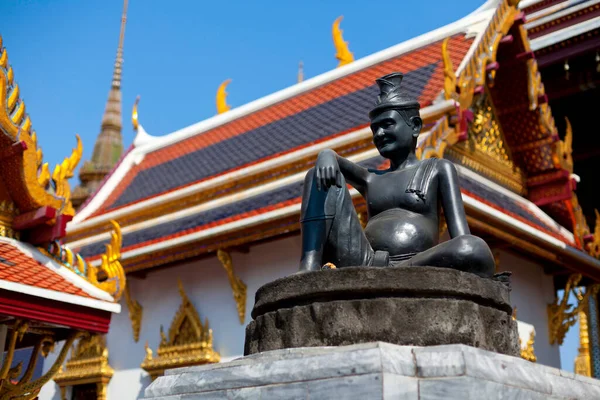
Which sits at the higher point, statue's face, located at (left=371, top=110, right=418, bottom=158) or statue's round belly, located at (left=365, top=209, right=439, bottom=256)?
statue's face, located at (left=371, top=110, right=418, bottom=158)

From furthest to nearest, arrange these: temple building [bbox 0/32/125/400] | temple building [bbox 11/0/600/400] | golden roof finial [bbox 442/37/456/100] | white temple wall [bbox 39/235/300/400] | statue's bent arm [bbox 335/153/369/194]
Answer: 1. white temple wall [bbox 39/235/300/400]
2. temple building [bbox 11/0/600/400]
3. golden roof finial [bbox 442/37/456/100]
4. temple building [bbox 0/32/125/400]
5. statue's bent arm [bbox 335/153/369/194]

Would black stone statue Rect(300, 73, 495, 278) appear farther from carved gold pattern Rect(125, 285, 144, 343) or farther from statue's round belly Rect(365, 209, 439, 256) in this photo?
carved gold pattern Rect(125, 285, 144, 343)

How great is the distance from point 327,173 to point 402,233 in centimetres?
39

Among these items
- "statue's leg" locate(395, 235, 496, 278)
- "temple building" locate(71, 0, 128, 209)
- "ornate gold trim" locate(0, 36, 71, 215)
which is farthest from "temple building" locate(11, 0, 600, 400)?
"temple building" locate(71, 0, 128, 209)

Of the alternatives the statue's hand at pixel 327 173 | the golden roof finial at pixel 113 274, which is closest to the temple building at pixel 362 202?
the golden roof finial at pixel 113 274

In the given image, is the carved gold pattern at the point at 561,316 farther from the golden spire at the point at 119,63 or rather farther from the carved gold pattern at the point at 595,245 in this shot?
the golden spire at the point at 119,63

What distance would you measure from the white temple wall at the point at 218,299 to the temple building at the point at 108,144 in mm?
7551

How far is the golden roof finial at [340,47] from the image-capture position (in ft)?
35.3

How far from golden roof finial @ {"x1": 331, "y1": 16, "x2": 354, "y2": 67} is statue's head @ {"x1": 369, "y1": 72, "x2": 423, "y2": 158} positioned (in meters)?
7.24

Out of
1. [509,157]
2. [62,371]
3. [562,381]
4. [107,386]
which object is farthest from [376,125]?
[62,371]

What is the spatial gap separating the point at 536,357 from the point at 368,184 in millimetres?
4931

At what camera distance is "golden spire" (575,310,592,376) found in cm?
957

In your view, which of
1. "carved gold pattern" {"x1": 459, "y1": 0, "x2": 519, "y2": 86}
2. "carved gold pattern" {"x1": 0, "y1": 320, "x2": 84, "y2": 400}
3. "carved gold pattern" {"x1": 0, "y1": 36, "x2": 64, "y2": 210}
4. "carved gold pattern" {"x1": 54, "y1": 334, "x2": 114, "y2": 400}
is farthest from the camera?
"carved gold pattern" {"x1": 54, "y1": 334, "x2": 114, "y2": 400}

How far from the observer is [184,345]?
26.7 feet
